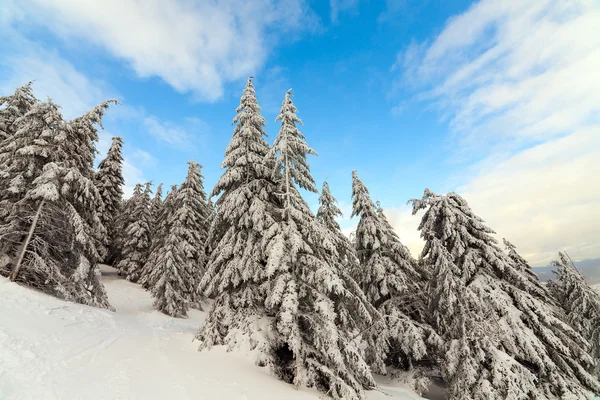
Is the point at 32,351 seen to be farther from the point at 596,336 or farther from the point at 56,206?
the point at 596,336

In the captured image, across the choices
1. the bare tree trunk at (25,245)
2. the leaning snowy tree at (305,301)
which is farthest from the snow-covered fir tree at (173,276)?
the leaning snowy tree at (305,301)

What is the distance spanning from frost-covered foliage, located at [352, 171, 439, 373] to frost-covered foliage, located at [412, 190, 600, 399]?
1.68 m

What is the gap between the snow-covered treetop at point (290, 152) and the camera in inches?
476

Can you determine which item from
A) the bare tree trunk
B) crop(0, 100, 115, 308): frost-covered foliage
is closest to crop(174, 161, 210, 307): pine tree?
crop(0, 100, 115, 308): frost-covered foliage

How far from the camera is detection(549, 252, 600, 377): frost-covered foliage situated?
19156 mm

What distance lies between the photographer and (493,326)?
12312 millimetres

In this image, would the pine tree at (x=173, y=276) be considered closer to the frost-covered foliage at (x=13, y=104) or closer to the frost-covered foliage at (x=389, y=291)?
the frost-covered foliage at (x=13, y=104)

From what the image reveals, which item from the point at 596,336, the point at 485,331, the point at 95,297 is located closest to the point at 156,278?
the point at 95,297

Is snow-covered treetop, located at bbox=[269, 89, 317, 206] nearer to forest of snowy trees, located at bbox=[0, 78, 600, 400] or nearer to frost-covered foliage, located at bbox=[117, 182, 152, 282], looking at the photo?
forest of snowy trees, located at bbox=[0, 78, 600, 400]

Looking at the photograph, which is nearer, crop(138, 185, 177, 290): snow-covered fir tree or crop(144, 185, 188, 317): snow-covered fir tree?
crop(144, 185, 188, 317): snow-covered fir tree

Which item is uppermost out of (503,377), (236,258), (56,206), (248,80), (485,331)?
(248,80)

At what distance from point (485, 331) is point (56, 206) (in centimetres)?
2169

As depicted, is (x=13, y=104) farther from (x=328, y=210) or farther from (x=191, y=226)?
(x=328, y=210)

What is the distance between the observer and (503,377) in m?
11.2
